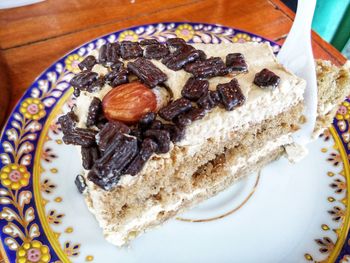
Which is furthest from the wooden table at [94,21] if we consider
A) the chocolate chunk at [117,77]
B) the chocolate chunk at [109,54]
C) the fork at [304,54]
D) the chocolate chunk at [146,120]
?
the chocolate chunk at [146,120]

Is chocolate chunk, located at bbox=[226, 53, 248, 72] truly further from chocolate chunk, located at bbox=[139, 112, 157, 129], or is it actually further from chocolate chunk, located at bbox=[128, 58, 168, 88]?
chocolate chunk, located at bbox=[139, 112, 157, 129]

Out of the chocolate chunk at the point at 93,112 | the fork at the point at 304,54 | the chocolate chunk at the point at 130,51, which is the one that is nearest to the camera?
the chocolate chunk at the point at 93,112

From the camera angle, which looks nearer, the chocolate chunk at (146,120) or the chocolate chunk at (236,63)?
the chocolate chunk at (146,120)

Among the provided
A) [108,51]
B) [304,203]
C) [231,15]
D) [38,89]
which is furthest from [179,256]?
[231,15]

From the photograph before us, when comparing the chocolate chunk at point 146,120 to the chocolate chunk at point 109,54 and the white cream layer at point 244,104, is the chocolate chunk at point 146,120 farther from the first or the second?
the chocolate chunk at point 109,54

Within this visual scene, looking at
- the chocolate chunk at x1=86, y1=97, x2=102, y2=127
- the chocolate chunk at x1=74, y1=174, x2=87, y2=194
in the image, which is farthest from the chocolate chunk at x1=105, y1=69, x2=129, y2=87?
the chocolate chunk at x1=74, y1=174, x2=87, y2=194

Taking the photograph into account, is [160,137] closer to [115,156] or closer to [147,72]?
[115,156]
